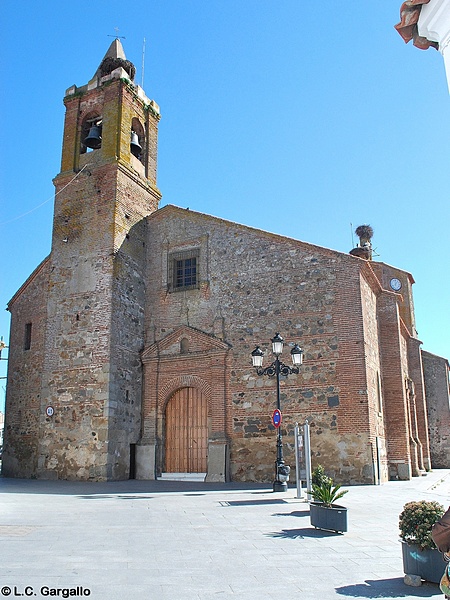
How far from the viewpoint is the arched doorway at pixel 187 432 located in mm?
18544

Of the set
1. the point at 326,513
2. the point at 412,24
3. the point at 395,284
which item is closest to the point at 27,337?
the point at 326,513

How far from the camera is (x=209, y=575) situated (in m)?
5.77

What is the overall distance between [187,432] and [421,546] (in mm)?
13855

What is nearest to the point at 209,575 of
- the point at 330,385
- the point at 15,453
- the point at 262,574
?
the point at 262,574

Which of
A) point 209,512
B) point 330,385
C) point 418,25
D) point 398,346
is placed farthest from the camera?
point 398,346

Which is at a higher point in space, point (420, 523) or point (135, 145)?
point (135, 145)

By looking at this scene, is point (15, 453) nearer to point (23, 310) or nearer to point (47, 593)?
point (23, 310)

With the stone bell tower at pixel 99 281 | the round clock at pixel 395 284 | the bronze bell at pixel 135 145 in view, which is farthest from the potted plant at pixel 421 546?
the round clock at pixel 395 284

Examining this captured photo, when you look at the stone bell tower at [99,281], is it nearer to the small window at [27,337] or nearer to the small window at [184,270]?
the small window at [184,270]

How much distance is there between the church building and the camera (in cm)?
1730

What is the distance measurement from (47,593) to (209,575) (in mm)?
1667

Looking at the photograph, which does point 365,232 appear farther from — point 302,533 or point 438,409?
point 302,533

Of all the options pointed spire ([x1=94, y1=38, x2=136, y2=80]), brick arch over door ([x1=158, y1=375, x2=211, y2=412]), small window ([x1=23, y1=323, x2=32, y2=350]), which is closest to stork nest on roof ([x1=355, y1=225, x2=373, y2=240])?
pointed spire ([x1=94, y1=38, x2=136, y2=80])

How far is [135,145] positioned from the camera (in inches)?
834
